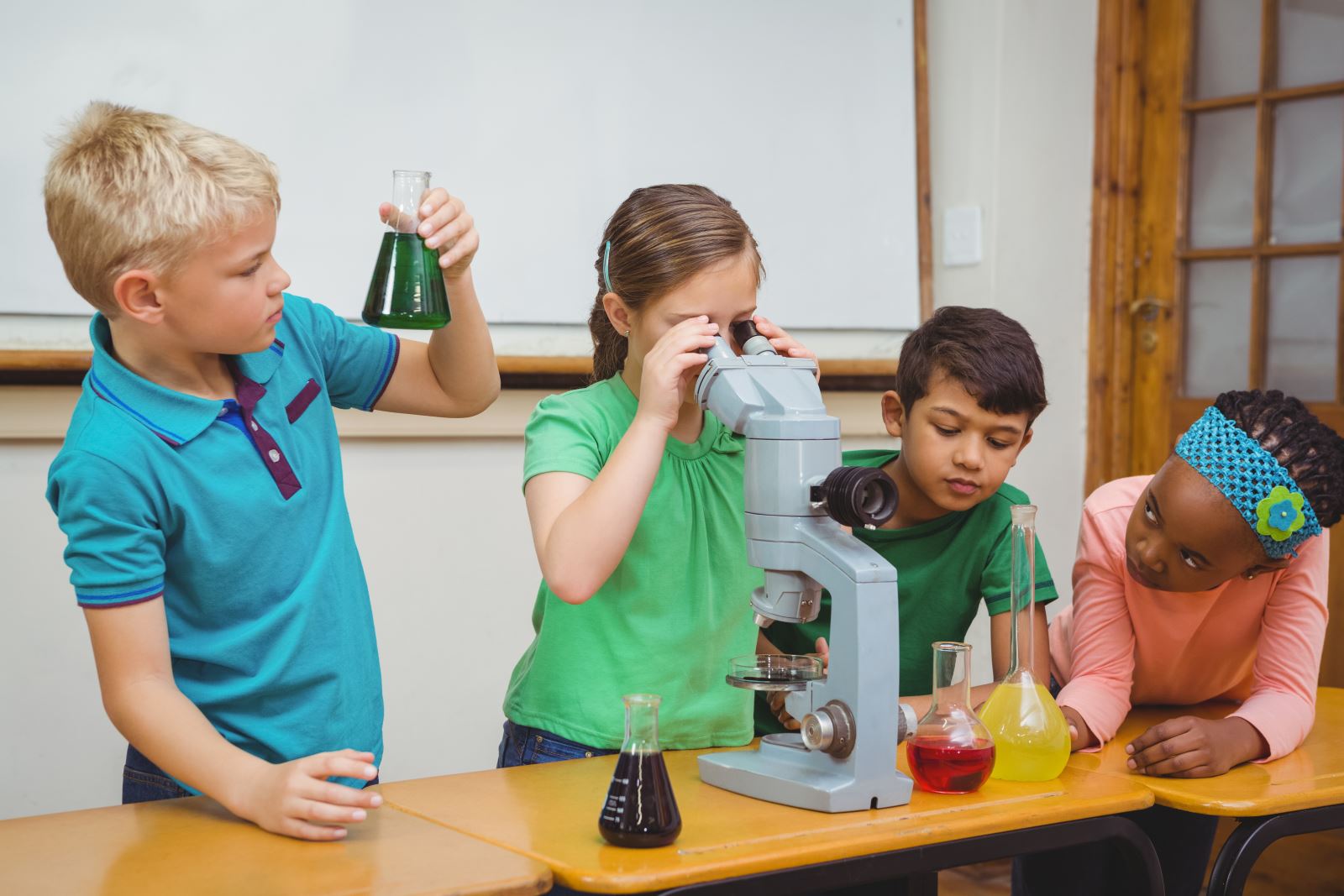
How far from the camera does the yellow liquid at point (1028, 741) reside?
146cm

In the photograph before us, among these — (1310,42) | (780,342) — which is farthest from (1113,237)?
(780,342)

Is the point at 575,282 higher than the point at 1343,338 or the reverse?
higher

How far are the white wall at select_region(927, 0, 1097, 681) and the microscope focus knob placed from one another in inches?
95.7

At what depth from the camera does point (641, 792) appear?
45.8 inches

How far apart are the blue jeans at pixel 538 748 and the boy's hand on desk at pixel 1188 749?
0.61 metres

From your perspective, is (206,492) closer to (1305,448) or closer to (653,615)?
(653,615)

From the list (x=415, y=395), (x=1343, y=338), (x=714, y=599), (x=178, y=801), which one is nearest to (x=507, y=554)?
(x=415, y=395)

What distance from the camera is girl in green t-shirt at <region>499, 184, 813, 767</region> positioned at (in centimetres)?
150

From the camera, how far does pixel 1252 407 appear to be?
5.07 ft

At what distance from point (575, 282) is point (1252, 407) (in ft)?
5.81

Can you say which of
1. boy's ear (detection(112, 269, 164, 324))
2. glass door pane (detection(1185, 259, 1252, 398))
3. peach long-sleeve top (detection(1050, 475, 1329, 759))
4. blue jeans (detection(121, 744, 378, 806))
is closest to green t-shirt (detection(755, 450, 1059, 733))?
peach long-sleeve top (detection(1050, 475, 1329, 759))

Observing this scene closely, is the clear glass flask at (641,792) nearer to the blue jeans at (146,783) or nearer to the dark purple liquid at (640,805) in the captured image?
the dark purple liquid at (640,805)

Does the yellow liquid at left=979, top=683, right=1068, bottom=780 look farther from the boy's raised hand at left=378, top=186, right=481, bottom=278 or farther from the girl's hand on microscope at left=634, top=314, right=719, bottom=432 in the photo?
the boy's raised hand at left=378, top=186, right=481, bottom=278

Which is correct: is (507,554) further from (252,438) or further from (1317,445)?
(1317,445)
